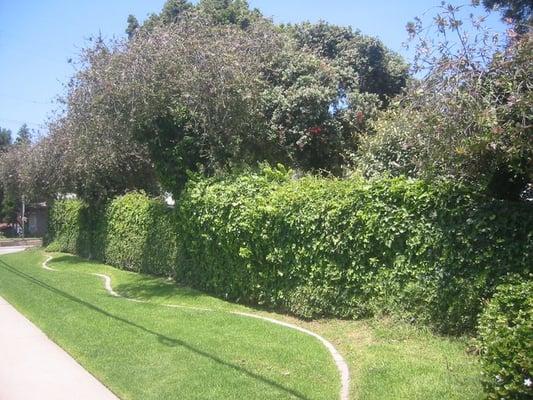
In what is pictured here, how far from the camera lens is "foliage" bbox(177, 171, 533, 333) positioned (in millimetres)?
7195

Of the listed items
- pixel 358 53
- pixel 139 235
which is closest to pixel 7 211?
pixel 139 235

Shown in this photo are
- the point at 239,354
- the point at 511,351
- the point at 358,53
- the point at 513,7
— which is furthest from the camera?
the point at 358,53

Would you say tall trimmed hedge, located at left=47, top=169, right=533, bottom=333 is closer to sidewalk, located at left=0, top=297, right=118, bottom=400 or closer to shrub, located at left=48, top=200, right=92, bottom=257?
sidewalk, located at left=0, top=297, right=118, bottom=400

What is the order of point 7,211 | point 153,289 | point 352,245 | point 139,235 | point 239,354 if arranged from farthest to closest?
point 7,211, point 139,235, point 153,289, point 352,245, point 239,354

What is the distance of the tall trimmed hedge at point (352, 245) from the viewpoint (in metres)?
7.20

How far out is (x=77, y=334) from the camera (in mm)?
9102

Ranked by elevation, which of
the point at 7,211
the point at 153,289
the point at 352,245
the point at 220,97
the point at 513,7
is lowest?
A: the point at 153,289

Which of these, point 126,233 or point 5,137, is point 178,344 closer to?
point 126,233

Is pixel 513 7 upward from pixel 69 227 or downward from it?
upward

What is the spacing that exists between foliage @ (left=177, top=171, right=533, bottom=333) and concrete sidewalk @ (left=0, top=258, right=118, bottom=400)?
12.8ft

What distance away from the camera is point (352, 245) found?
29.5ft

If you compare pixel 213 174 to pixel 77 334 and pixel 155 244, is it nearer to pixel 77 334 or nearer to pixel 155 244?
pixel 155 244

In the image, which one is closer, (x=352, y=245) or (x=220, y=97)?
(x=352, y=245)

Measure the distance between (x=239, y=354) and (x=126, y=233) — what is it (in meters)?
12.7
